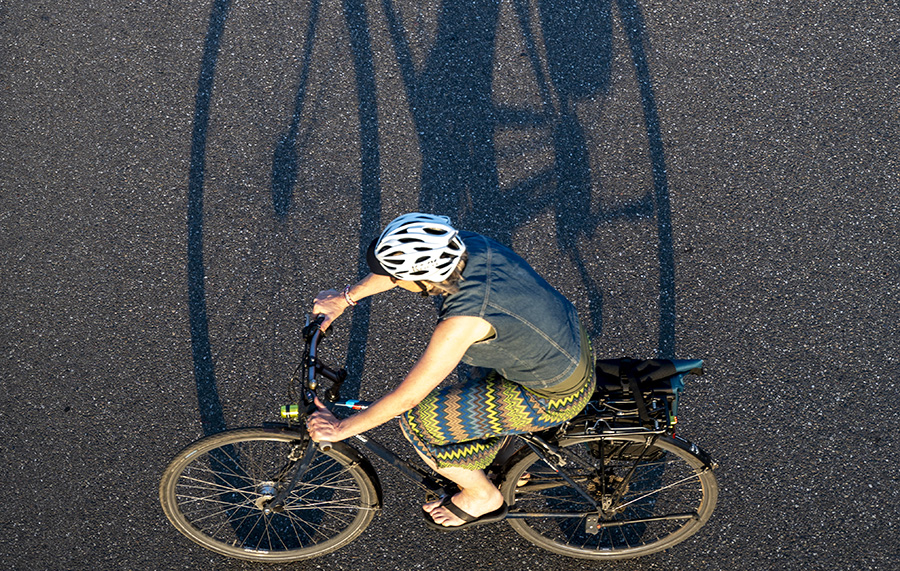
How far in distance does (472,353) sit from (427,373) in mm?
259

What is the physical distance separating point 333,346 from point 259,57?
238 centimetres

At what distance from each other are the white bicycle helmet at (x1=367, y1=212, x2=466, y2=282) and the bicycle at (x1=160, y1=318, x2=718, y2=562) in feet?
1.80

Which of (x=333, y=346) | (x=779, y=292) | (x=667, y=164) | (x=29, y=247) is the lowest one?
(x=779, y=292)

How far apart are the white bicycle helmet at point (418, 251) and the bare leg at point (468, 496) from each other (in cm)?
96

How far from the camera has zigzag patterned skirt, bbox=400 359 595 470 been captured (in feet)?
10.2

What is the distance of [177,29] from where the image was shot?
5711 mm

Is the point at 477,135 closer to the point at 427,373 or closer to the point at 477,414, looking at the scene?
the point at 477,414

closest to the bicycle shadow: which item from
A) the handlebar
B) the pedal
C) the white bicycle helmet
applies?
the pedal

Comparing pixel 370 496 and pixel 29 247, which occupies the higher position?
pixel 29 247

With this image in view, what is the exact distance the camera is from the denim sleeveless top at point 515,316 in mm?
2754

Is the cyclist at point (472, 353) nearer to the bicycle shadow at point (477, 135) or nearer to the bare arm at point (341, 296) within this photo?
the bare arm at point (341, 296)

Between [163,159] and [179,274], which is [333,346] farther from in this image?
[163,159]

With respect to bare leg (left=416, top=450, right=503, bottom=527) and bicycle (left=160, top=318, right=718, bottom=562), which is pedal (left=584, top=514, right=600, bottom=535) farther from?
bare leg (left=416, top=450, right=503, bottom=527)

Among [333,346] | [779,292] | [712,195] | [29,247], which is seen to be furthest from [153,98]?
[779,292]
